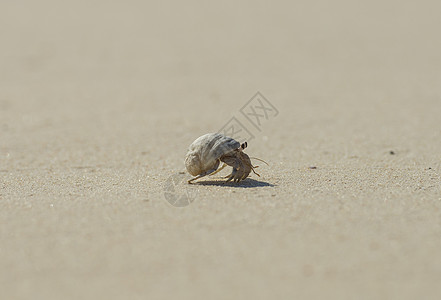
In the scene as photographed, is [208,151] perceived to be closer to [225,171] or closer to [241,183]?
[241,183]

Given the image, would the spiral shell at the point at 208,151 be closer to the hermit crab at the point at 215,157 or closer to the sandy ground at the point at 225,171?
the hermit crab at the point at 215,157

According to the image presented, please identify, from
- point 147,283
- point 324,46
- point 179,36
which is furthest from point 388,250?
point 179,36

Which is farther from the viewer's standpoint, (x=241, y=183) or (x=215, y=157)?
(x=241, y=183)

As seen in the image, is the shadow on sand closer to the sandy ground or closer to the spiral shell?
the sandy ground

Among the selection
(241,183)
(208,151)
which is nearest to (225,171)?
(241,183)

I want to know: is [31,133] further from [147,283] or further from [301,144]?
[147,283]

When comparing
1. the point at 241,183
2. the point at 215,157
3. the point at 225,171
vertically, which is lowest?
the point at 225,171

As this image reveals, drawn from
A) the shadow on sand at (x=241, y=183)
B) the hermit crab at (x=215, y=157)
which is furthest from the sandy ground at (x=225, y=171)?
the hermit crab at (x=215, y=157)
